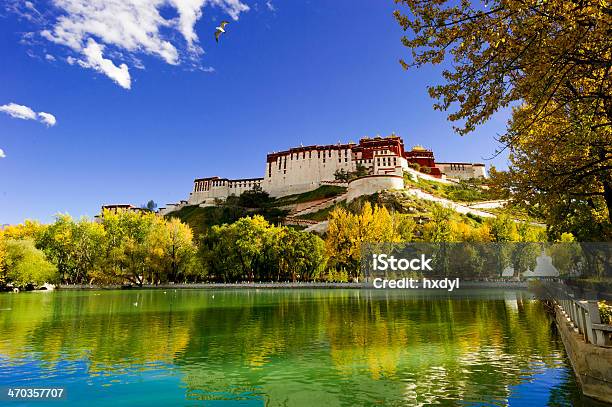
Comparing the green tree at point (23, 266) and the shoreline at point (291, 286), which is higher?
the green tree at point (23, 266)

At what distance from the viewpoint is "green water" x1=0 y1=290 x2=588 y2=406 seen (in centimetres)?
1108

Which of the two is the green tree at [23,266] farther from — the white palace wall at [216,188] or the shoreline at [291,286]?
the white palace wall at [216,188]

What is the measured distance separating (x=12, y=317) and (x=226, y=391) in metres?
24.7

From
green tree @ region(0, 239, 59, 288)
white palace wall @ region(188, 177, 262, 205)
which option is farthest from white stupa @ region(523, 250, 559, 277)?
white palace wall @ region(188, 177, 262, 205)

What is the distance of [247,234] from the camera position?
70438 millimetres

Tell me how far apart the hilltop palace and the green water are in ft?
314

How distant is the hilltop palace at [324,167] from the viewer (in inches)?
5084

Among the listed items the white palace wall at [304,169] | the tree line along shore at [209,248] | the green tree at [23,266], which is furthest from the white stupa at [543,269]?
the white palace wall at [304,169]

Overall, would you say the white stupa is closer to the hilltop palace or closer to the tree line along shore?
the tree line along shore

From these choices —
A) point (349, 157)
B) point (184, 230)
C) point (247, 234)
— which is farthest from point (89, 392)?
point (349, 157)

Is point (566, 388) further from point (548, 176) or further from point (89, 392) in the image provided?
point (89, 392)

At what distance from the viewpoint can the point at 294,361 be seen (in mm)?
14750

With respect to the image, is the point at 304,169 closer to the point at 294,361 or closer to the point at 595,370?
the point at 294,361

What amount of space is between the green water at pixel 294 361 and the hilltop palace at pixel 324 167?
95.6 m
